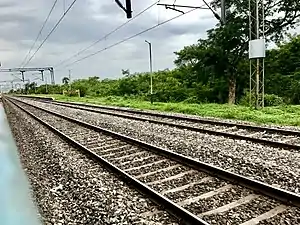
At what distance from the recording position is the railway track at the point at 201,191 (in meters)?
4.92

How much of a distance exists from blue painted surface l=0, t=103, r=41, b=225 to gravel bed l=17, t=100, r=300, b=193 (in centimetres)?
358

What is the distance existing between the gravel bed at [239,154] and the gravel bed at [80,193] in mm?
2176

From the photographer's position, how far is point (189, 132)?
12562 millimetres

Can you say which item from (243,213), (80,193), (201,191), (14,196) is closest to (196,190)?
(201,191)

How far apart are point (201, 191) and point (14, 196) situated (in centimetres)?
349

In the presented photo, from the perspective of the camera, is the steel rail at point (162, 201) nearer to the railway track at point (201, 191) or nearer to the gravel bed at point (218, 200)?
the railway track at point (201, 191)

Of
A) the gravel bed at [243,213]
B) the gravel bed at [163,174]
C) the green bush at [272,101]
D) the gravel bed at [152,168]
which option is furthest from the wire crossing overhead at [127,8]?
the green bush at [272,101]

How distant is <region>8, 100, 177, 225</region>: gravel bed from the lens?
17.7 ft

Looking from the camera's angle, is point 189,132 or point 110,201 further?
point 189,132

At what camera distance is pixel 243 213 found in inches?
199

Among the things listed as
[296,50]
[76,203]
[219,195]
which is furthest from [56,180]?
[296,50]

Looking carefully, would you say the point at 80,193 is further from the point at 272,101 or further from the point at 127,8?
the point at 272,101

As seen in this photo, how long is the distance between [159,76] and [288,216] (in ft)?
155

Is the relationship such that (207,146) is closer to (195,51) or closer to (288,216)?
(288,216)
